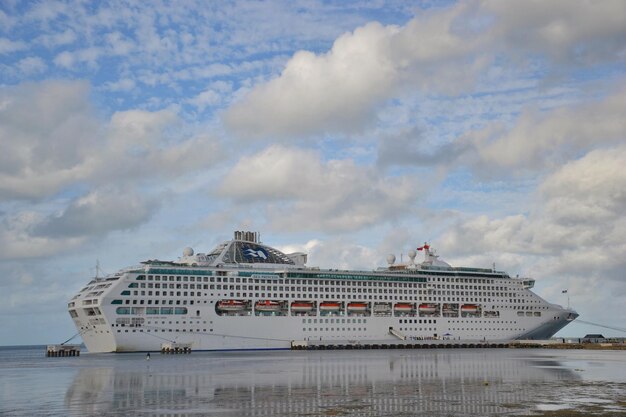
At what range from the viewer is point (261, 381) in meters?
47.2

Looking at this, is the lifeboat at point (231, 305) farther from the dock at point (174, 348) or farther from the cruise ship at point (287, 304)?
the dock at point (174, 348)

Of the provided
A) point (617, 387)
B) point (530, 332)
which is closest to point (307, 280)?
point (530, 332)

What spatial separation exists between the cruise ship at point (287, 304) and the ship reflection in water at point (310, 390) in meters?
37.3

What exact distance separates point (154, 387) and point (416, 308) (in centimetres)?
8287

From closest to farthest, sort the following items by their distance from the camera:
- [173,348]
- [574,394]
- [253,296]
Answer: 1. [574,394]
2. [173,348]
3. [253,296]

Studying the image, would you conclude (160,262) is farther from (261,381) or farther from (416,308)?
(261,381)

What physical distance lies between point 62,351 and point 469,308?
70.9 metres

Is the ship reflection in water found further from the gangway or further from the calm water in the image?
the gangway

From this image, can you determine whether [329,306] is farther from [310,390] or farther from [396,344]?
[310,390]

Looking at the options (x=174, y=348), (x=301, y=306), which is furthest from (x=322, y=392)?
(x=301, y=306)

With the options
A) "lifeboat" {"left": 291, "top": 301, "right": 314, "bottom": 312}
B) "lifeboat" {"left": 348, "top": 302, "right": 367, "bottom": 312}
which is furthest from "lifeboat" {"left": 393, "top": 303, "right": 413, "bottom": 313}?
"lifeboat" {"left": 291, "top": 301, "right": 314, "bottom": 312}

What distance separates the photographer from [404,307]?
121 meters

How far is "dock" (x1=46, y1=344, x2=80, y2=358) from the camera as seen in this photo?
10879cm

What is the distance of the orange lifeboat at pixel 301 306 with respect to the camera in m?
110
